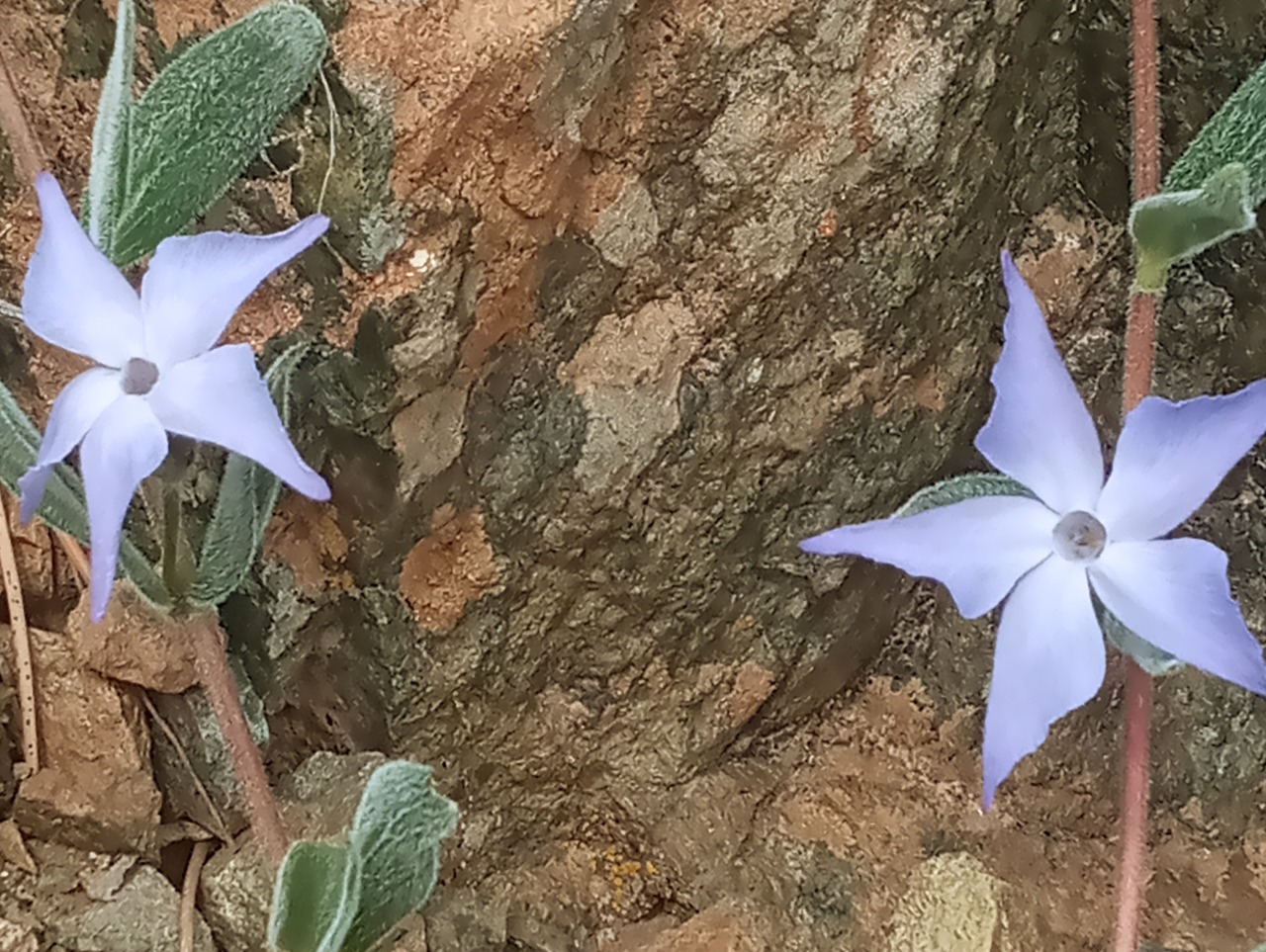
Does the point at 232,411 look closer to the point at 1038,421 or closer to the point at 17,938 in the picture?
the point at 1038,421

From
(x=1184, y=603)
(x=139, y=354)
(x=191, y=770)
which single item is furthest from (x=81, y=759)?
(x=1184, y=603)

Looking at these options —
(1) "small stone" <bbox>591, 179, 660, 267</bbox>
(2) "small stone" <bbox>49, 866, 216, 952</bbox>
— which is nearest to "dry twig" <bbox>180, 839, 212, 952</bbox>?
(2) "small stone" <bbox>49, 866, 216, 952</bbox>

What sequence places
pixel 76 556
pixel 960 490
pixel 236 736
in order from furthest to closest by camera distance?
pixel 76 556
pixel 236 736
pixel 960 490

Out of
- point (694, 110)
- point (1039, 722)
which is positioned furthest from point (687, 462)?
point (1039, 722)

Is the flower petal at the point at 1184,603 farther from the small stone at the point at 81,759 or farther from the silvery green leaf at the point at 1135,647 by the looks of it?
the small stone at the point at 81,759

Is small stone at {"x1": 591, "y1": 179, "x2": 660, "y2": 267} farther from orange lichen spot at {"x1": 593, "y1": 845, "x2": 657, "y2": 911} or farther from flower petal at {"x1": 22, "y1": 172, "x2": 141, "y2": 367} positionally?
orange lichen spot at {"x1": 593, "y1": 845, "x2": 657, "y2": 911}

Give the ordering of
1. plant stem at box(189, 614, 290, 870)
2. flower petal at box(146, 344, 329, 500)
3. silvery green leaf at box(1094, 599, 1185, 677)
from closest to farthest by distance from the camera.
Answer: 1. flower petal at box(146, 344, 329, 500)
2. silvery green leaf at box(1094, 599, 1185, 677)
3. plant stem at box(189, 614, 290, 870)
